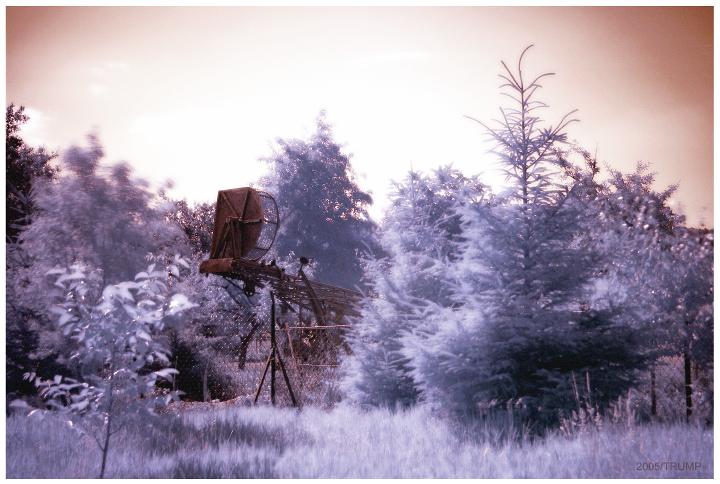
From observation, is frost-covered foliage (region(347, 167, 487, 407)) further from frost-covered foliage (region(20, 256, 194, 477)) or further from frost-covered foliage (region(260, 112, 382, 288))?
frost-covered foliage (region(260, 112, 382, 288))

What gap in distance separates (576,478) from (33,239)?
30.8 feet

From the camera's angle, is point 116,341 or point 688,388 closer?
point 116,341

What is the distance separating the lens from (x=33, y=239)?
843 centimetres

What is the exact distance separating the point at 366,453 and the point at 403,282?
3.30 meters

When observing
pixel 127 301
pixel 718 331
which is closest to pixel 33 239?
pixel 127 301

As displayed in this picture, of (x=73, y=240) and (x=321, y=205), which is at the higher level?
(x=321, y=205)

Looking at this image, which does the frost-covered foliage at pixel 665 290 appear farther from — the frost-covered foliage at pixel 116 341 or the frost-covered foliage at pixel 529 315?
the frost-covered foliage at pixel 116 341

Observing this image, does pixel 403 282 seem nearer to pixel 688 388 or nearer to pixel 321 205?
pixel 688 388

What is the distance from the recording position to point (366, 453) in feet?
16.4

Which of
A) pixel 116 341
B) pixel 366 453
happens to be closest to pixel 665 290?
pixel 366 453

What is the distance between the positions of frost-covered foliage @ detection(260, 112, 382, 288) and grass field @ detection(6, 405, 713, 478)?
16.7 metres

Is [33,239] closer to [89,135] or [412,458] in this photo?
[89,135]

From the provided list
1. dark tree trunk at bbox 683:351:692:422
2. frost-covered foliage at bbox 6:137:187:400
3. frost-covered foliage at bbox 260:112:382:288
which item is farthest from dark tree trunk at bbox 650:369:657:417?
frost-covered foliage at bbox 260:112:382:288

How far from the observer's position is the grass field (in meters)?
4.49
